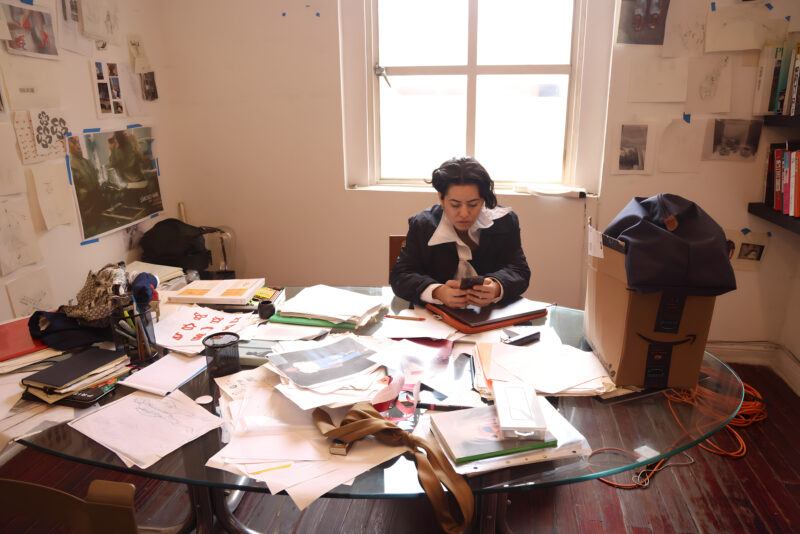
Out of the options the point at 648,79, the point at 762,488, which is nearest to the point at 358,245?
the point at 648,79

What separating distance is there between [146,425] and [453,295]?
2.95 feet

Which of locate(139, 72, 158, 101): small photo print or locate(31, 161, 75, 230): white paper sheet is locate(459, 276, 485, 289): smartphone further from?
locate(139, 72, 158, 101): small photo print

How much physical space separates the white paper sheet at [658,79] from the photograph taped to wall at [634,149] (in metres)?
0.14

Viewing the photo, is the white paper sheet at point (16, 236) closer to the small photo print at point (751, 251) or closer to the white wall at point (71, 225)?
the white wall at point (71, 225)

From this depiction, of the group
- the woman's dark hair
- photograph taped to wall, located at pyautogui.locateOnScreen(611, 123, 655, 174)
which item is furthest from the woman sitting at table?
photograph taped to wall, located at pyautogui.locateOnScreen(611, 123, 655, 174)

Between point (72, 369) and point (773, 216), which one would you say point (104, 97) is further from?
point (773, 216)

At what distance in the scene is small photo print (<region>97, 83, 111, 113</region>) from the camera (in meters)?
2.49

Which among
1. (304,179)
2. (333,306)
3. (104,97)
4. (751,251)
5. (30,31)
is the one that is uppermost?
(30,31)

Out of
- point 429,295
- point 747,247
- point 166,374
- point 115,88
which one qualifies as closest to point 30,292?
point 115,88

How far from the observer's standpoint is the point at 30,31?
82.4 inches

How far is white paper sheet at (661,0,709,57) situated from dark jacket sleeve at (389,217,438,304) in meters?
1.58

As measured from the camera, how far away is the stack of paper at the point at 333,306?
1608 mm

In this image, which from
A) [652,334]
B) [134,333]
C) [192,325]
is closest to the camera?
[652,334]

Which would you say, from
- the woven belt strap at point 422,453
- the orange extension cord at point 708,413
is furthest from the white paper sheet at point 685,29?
the woven belt strap at point 422,453
